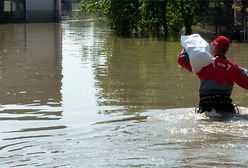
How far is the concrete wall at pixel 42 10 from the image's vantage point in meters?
59.4

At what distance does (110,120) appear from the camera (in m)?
9.39

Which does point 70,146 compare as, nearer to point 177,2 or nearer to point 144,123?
point 144,123

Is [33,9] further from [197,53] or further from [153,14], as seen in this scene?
[197,53]

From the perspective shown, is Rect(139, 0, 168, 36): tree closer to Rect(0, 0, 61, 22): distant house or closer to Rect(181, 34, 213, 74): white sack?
Rect(0, 0, 61, 22): distant house

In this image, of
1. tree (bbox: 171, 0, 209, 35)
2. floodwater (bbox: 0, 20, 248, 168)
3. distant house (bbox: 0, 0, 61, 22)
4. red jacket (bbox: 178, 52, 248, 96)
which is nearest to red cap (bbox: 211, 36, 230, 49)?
red jacket (bbox: 178, 52, 248, 96)

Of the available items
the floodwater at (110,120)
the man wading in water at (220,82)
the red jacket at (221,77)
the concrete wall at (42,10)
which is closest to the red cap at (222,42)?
the man wading in water at (220,82)

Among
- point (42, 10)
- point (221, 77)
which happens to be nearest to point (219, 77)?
point (221, 77)

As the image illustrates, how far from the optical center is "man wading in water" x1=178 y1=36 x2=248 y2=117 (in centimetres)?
857

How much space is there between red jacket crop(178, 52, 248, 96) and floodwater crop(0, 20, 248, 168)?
42 centimetres

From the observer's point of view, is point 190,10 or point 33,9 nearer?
point 190,10

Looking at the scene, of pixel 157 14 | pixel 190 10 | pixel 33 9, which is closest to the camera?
pixel 190 10

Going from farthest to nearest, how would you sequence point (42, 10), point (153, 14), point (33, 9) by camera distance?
1. point (42, 10)
2. point (33, 9)
3. point (153, 14)

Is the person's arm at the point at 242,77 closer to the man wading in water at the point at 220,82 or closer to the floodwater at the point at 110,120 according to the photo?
the man wading in water at the point at 220,82

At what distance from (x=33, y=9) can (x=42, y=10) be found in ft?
2.95
